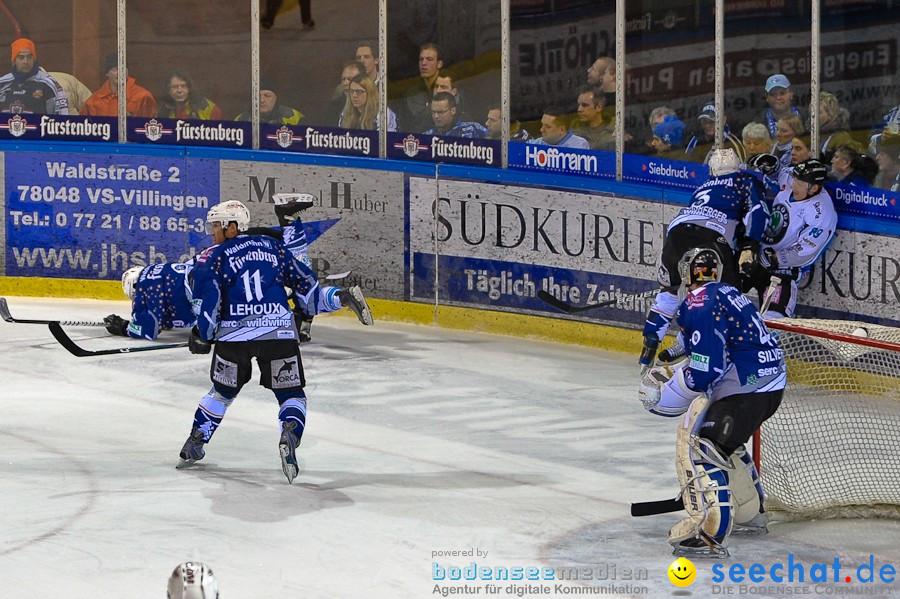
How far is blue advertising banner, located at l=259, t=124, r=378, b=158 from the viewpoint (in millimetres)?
12383

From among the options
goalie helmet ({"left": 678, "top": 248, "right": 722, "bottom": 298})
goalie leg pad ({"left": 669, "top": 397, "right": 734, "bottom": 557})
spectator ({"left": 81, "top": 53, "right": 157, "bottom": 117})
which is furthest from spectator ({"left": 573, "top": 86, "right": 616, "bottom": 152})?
goalie leg pad ({"left": 669, "top": 397, "right": 734, "bottom": 557})

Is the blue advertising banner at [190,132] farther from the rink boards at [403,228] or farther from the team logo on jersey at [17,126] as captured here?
the team logo on jersey at [17,126]

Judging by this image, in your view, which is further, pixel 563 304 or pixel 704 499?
pixel 563 304

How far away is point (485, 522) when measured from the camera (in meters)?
6.82


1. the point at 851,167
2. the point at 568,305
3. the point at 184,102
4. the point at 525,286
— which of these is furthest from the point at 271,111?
the point at 851,167

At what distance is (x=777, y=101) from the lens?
10.1m

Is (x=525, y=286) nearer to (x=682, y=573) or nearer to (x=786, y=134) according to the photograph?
(x=786, y=134)

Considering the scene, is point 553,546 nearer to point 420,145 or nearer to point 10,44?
point 420,145

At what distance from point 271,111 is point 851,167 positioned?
16.1 ft

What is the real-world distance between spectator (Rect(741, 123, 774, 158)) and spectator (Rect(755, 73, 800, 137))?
4cm

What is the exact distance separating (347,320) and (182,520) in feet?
18.0

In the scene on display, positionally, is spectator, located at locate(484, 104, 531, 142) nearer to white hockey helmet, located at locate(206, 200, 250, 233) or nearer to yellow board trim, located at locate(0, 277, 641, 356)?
yellow board trim, located at locate(0, 277, 641, 356)

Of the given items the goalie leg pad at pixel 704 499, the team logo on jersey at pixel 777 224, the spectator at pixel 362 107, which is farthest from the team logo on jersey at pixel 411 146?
the goalie leg pad at pixel 704 499

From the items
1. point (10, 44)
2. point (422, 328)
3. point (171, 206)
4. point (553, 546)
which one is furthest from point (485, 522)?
point (10, 44)
